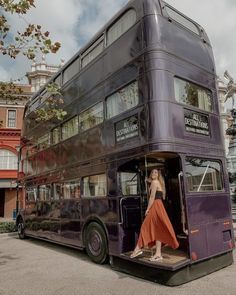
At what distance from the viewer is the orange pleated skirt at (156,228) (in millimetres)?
5812

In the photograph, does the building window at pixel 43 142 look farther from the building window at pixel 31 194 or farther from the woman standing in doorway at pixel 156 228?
the woman standing in doorway at pixel 156 228

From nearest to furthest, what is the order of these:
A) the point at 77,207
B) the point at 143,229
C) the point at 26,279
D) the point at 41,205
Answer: the point at 143,229, the point at 26,279, the point at 77,207, the point at 41,205

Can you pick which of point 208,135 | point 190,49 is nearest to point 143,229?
point 208,135

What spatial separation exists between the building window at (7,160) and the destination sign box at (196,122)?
25455 millimetres

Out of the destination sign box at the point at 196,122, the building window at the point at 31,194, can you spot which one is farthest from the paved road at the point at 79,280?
the building window at the point at 31,194

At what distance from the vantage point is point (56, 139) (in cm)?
984

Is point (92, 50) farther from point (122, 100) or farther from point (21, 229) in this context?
point (21, 229)

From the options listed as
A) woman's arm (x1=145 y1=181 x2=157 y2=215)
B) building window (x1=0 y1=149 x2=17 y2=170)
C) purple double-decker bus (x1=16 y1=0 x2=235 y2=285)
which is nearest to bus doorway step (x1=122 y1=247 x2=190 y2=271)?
purple double-decker bus (x1=16 y1=0 x2=235 y2=285)

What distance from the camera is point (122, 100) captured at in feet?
22.2

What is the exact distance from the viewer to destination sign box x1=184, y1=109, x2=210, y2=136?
247 inches

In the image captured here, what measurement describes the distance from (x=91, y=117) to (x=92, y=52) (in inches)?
72.1

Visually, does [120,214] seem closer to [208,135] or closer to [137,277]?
[137,277]

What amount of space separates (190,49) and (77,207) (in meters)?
4.97

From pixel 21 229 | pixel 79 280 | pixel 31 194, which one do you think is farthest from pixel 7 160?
pixel 79 280
